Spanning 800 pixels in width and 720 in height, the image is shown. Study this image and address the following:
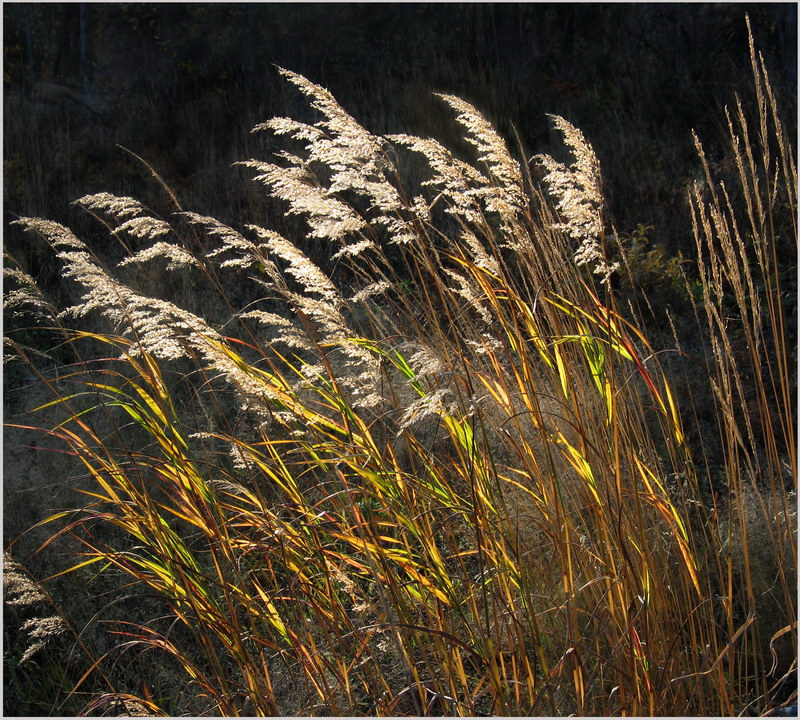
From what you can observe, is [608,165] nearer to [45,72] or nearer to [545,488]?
[545,488]

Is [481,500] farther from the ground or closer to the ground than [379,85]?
closer to the ground

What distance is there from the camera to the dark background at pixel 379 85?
609 cm

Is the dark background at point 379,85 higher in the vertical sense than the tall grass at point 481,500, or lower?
higher

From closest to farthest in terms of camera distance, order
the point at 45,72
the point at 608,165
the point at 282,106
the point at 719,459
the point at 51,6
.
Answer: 1. the point at 719,459
2. the point at 608,165
3. the point at 282,106
4. the point at 45,72
5. the point at 51,6

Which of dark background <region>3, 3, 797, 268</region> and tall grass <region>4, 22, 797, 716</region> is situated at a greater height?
dark background <region>3, 3, 797, 268</region>

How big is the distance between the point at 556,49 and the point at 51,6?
697 centimetres

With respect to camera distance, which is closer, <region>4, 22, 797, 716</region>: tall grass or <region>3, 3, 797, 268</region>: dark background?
<region>4, 22, 797, 716</region>: tall grass

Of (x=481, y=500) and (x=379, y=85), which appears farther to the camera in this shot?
(x=379, y=85)

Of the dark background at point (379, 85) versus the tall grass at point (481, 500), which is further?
the dark background at point (379, 85)

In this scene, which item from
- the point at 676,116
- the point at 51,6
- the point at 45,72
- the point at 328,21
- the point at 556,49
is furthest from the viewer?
the point at 51,6

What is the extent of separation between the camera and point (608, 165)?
584 centimetres

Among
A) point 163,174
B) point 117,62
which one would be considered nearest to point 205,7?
point 117,62

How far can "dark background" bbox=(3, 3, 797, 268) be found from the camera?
6.09 metres

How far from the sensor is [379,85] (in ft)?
24.4
